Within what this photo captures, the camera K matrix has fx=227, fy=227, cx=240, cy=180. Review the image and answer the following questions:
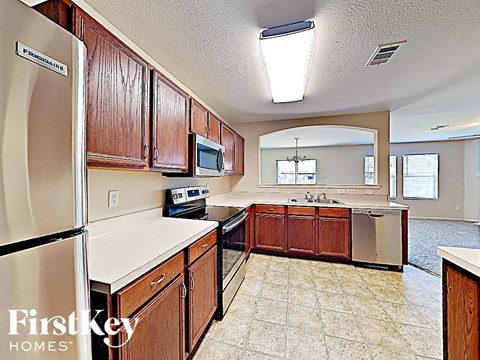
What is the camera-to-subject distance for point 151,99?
163 cm

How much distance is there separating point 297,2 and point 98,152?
1.46 meters

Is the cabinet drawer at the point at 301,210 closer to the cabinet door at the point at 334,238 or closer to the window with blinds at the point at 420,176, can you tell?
the cabinet door at the point at 334,238

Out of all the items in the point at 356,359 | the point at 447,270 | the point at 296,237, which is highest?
A: the point at 447,270

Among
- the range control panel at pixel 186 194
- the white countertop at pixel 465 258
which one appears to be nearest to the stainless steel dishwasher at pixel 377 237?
the white countertop at pixel 465 258

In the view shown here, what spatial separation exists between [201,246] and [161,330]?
58cm

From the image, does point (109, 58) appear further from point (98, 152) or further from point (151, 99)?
point (98, 152)

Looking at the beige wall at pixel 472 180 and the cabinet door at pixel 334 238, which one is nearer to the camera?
the cabinet door at pixel 334 238

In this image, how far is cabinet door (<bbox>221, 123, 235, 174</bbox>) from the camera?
3.25 meters

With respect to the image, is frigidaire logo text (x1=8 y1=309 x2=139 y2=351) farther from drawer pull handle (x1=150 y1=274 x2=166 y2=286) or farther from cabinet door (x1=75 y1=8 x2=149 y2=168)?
cabinet door (x1=75 y1=8 x2=149 y2=168)

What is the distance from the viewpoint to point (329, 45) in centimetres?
187

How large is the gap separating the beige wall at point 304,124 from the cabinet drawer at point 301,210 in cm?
91

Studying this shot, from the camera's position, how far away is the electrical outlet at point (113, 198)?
1.66m

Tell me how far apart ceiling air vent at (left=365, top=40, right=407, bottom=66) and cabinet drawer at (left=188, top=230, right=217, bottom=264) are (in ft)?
6.89

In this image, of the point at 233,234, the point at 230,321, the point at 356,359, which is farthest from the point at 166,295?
the point at 356,359
